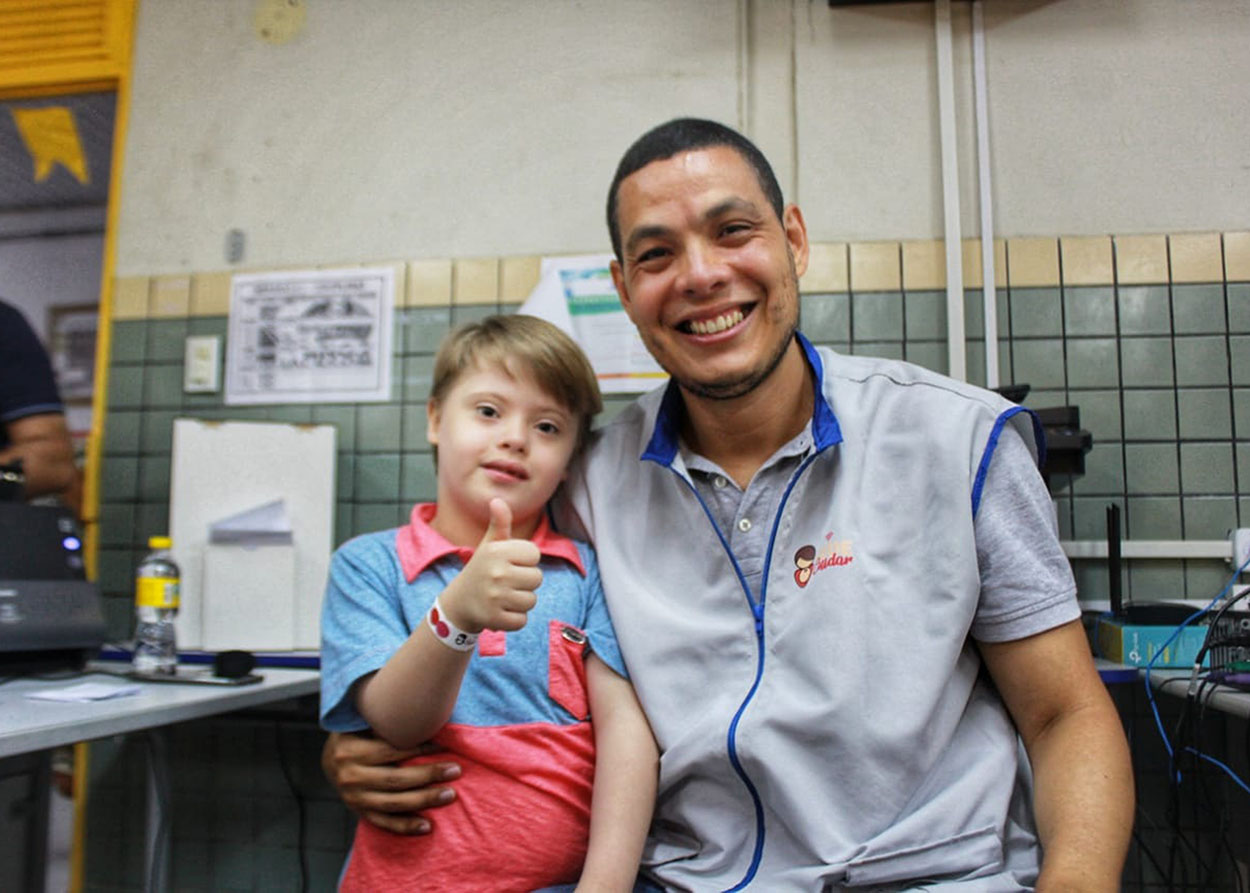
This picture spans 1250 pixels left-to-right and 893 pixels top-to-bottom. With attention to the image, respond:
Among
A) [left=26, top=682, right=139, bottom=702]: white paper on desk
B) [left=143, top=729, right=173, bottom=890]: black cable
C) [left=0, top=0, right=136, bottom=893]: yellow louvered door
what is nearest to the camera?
[left=26, top=682, right=139, bottom=702]: white paper on desk

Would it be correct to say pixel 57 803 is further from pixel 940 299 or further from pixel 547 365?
pixel 940 299

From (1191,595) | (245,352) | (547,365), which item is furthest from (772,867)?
(245,352)

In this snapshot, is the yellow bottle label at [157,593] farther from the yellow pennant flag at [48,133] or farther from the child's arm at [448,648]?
the yellow pennant flag at [48,133]

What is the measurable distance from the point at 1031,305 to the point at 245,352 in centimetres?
211

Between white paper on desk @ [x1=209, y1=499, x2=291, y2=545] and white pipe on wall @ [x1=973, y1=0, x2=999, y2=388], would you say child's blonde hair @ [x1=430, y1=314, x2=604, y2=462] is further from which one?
white pipe on wall @ [x1=973, y1=0, x2=999, y2=388]

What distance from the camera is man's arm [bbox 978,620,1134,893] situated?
98 centimetres

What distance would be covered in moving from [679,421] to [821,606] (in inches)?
15.8

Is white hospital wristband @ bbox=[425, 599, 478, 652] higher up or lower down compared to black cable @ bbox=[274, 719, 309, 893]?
higher up

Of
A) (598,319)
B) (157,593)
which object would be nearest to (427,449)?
(598,319)

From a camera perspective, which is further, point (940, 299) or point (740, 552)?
point (940, 299)

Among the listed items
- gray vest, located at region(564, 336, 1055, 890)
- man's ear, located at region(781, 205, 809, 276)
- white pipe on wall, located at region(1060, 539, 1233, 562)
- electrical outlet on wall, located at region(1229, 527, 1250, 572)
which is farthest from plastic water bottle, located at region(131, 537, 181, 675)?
electrical outlet on wall, located at region(1229, 527, 1250, 572)

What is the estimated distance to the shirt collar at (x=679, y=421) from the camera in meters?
1.20

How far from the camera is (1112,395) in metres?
2.06

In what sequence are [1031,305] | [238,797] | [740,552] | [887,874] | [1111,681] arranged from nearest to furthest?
[887,874], [740,552], [1111,681], [1031,305], [238,797]
